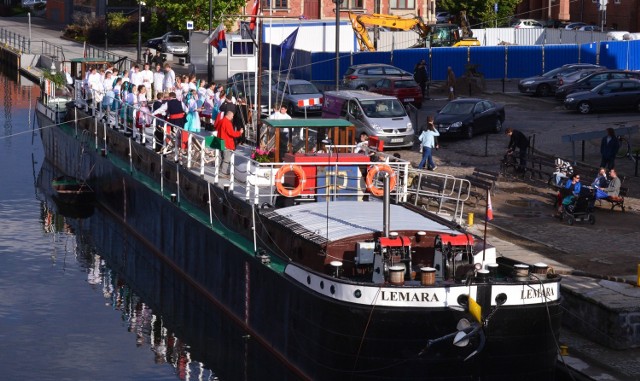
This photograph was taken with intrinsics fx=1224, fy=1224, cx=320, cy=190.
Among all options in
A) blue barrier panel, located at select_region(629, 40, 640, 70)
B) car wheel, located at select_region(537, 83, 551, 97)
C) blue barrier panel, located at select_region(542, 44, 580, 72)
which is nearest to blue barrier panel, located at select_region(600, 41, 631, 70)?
blue barrier panel, located at select_region(629, 40, 640, 70)

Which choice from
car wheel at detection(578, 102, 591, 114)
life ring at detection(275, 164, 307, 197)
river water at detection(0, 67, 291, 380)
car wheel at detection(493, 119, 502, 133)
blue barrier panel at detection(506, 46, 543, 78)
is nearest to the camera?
life ring at detection(275, 164, 307, 197)

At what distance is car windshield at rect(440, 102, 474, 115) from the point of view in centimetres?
4606

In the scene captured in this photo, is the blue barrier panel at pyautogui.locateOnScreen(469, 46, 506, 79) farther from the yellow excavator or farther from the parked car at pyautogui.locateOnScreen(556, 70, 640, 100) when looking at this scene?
the parked car at pyautogui.locateOnScreen(556, 70, 640, 100)

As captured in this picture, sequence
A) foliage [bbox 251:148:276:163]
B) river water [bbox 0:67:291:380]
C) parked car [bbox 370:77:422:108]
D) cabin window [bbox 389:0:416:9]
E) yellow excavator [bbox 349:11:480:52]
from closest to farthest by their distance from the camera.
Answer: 1. river water [bbox 0:67:291:380]
2. foliage [bbox 251:148:276:163]
3. parked car [bbox 370:77:422:108]
4. yellow excavator [bbox 349:11:480:52]
5. cabin window [bbox 389:0:416:9]

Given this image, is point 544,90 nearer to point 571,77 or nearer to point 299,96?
point 571,77

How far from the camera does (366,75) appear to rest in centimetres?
5594

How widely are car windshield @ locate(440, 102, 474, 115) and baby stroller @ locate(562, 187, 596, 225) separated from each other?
14.1m

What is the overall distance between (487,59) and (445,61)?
2.43 metres

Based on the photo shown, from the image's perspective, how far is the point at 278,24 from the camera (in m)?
70.9

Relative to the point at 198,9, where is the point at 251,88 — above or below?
below

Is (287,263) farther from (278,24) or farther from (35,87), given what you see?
(35,87)

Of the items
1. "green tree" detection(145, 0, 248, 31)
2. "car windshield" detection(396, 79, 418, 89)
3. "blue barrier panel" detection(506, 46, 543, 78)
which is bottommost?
"car windshield" detection(396, 79, 418, 89)

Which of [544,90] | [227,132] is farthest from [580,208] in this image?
[544,90]

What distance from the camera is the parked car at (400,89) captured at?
52656 mm
